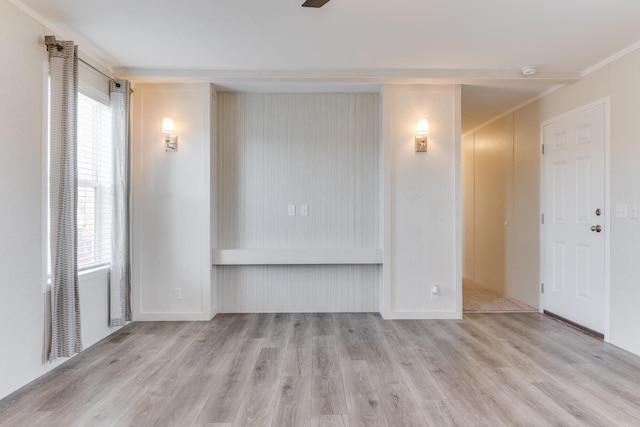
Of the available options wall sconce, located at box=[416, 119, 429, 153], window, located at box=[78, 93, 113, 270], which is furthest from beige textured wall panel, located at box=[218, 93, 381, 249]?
window, located at box=[78, 93, 113, 270]

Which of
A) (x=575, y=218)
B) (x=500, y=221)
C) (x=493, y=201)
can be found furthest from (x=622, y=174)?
(x=493, y=201)

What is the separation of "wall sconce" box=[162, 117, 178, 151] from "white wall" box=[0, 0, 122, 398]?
41.6 inches

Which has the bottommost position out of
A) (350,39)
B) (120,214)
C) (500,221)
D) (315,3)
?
(500,221)

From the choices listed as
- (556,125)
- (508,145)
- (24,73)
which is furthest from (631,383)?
(24,73)

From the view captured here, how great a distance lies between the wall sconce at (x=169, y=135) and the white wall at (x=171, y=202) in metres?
0.05

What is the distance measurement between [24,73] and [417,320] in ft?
12.6

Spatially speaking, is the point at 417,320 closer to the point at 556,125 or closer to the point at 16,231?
the point at 556,125

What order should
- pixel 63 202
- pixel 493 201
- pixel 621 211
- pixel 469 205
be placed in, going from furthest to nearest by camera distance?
pixel 469 205
pixel 493 201
pixel 621 211
pixel 63 202

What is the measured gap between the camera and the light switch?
2.80 m

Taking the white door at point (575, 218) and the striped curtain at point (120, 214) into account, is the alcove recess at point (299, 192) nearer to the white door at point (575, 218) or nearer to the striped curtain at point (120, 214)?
the striped curtain at point (120, 214)

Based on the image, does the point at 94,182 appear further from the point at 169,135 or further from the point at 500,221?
the point at 500,221

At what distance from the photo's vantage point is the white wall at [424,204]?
3518 millimetres

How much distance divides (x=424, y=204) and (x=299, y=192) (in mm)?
1371

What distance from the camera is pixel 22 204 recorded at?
2.21 m
